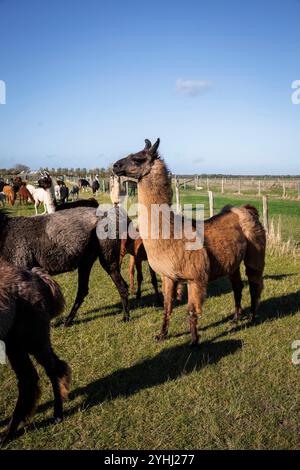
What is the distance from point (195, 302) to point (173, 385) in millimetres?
1209

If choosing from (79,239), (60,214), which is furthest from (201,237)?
(60,214)

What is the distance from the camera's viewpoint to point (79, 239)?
605cm

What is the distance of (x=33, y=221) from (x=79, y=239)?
853mm

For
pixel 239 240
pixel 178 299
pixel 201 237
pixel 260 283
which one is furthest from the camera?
pixel 178 299

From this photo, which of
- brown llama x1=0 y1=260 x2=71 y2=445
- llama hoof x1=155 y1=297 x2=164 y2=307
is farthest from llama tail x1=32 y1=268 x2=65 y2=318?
llama hoof x1=155 y1=297 x2=164 y2=307

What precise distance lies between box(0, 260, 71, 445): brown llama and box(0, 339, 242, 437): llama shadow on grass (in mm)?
241

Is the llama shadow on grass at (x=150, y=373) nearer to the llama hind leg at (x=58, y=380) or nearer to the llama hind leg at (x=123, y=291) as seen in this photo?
the llama hind leg at (x=58, y=380)

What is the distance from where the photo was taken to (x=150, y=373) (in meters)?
4.42

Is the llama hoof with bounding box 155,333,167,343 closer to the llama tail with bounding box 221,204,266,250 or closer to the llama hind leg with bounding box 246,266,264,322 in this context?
the llama hind leg with bounding box 246,266,264,322

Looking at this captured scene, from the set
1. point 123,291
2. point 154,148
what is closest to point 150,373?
point 123,291

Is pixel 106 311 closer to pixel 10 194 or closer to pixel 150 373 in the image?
pixel 150 373

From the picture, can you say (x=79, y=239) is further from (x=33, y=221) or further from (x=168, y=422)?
(x=168, y=422)

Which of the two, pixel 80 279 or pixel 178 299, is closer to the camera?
pixel 80 279

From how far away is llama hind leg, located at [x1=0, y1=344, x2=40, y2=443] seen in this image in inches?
131
